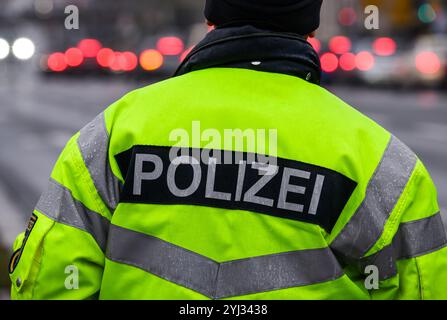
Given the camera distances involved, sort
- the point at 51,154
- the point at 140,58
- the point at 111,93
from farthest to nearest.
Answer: the point at 140,58 < the point at 111,93 < the point at 51,154

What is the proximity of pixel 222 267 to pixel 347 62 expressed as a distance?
30.7m

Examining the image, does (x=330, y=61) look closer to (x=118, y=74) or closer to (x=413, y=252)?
(x=118, y=74)

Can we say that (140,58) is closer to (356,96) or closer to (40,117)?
(356,96)

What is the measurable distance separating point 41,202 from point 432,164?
1188 centimetres

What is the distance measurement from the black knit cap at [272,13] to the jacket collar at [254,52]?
3 cm

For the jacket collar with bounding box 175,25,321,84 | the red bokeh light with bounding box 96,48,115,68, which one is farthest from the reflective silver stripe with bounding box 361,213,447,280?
the red bokeh light with bounding box 96,48,115,68

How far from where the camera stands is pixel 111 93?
29.9 meters

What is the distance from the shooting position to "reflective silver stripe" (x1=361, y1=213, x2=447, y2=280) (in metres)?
2.36

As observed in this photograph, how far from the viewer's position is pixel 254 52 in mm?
2379

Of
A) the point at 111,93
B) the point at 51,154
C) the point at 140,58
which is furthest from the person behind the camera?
the point at 140,58

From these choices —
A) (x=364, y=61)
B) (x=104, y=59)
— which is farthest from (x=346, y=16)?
(x=364, y=61)

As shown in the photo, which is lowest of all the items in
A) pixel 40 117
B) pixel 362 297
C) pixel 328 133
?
pixel 362 297

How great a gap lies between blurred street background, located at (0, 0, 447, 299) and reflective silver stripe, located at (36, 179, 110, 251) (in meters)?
2.61

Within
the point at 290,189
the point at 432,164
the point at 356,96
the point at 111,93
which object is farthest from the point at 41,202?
the point at 111,93
